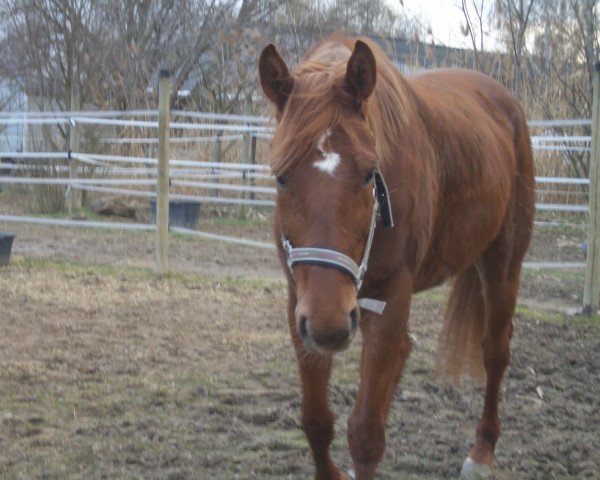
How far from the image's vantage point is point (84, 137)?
13.7 metres

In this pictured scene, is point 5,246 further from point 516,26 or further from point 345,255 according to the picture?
point 516,26

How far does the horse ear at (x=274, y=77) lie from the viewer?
2.58 metres

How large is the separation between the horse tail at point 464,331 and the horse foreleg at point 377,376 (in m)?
1.34

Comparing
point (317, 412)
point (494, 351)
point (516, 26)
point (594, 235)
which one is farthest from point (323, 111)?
point (516, 26)

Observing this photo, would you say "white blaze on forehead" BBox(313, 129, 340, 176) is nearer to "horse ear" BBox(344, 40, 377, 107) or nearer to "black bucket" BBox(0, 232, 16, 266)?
"horse ear" BBox(344, 40, 377, 107)

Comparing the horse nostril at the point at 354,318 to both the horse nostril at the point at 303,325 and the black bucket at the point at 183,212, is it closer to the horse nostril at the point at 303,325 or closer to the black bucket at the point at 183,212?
the horse nostril at the point at 303,325

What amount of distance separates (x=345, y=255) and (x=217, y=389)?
2280 mm

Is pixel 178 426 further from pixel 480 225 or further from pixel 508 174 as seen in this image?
pixel 508 174

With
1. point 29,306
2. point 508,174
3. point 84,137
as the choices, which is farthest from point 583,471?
point 84,137

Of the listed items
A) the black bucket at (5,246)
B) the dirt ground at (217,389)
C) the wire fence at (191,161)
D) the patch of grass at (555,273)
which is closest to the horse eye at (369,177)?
the dirt ground at (217,389)

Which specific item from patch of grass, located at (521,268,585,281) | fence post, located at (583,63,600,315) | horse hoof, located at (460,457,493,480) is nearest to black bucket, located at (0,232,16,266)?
patch of grass, located at (521,268,585,281)

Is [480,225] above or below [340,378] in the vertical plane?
above

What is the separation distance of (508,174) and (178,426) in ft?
6.17

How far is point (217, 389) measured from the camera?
4.42 meters
